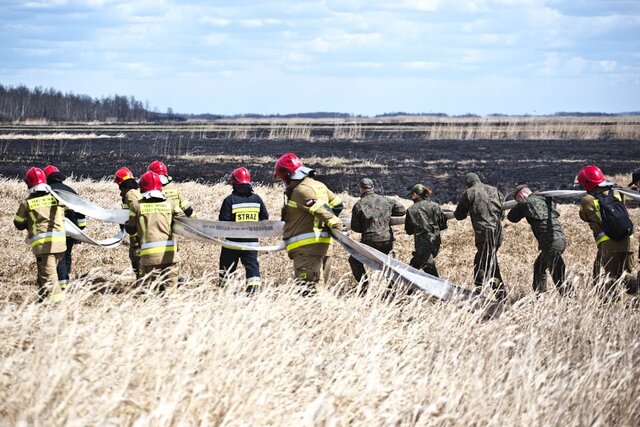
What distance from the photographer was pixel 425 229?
9.66m

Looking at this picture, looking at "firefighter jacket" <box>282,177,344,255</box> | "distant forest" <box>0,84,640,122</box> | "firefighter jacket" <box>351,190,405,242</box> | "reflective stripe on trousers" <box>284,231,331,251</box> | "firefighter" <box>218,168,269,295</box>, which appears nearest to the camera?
"firefighter jacket" <box>282,177,344,255</box>

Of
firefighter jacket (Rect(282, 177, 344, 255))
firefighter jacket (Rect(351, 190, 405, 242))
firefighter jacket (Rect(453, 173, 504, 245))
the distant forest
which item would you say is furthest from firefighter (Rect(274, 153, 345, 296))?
the distant forest

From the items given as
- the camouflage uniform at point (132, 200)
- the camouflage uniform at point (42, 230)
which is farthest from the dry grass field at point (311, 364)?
the camouflage uniform at point (132, 200)

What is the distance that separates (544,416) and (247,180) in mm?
4916

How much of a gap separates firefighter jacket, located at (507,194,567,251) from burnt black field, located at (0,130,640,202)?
9.67 meters

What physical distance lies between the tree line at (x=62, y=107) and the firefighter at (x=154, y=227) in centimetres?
9564

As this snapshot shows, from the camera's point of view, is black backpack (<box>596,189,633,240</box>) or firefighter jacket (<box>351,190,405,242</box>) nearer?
black backpack (<box>596,189,633,240</box>)

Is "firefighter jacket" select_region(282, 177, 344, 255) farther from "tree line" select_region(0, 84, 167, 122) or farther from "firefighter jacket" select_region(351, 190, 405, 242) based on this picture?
"tree line" select_region(0, 84, 167, 122)

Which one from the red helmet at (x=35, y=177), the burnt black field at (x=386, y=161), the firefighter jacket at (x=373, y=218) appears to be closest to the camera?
the red helmet at (x=35, y=177)

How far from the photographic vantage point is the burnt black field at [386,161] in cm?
2494

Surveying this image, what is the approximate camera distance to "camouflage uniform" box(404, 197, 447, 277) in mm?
9672

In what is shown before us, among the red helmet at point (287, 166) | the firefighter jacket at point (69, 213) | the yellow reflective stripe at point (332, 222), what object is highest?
the red helmet at point (287, 166)

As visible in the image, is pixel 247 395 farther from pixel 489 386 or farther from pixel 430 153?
pixel 430 153

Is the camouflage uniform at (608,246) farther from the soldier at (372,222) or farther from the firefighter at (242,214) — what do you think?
the firefighter at (242,214)
